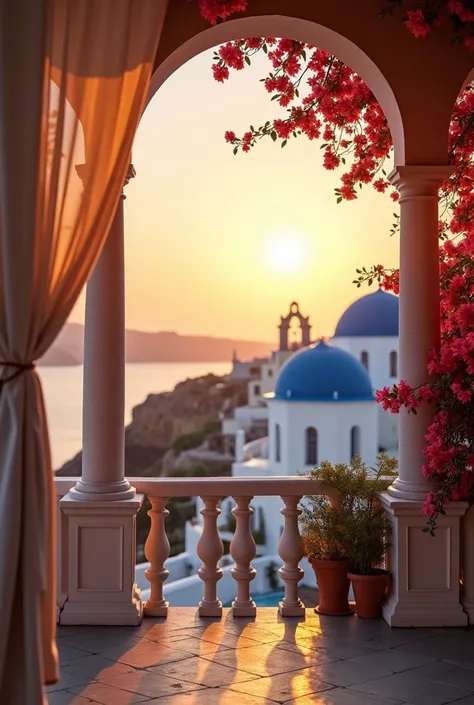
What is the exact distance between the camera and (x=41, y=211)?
4277mm

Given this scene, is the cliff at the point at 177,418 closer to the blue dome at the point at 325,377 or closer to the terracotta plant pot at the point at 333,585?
the blue dome at the point at 325,377

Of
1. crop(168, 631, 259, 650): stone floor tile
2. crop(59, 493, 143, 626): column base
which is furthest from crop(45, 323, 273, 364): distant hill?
crop(168, 631, 259, 650): stone floor tile

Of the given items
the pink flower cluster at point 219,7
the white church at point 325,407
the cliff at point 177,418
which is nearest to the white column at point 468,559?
the pink flower cluster at point 219,7

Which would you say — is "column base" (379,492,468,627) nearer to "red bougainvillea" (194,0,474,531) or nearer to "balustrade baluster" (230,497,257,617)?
"red bougainvillea" (194,0,474,531)

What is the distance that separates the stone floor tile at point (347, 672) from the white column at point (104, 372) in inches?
65.3

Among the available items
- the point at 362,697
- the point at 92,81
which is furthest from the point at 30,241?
the point at 362,697

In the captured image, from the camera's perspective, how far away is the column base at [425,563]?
595 cm

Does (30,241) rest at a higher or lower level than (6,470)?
higher

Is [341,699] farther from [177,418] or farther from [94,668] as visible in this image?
[177,418]

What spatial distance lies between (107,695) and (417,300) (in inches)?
118

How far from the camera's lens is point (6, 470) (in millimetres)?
4117

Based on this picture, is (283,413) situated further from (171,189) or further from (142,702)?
(142,702)

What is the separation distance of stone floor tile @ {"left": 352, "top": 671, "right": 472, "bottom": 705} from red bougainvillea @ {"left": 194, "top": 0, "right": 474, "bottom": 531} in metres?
1.13

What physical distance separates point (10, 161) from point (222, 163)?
40.9 m
